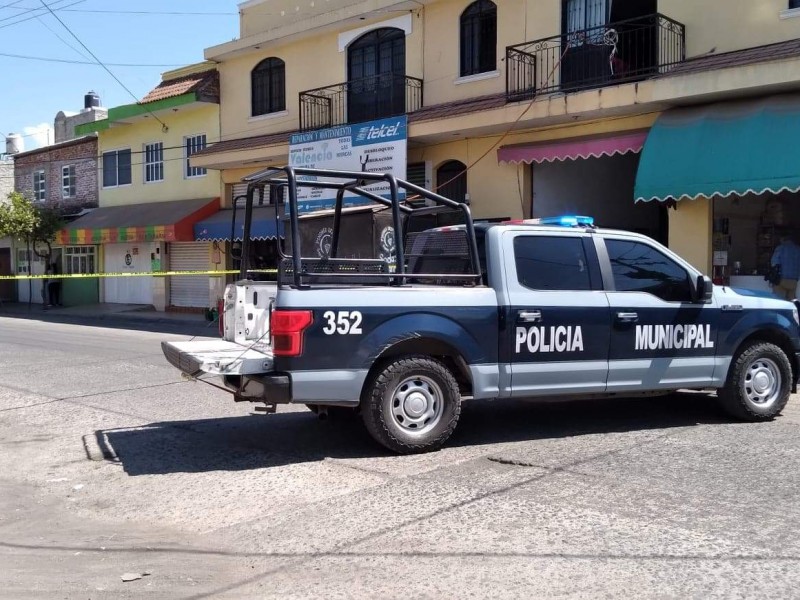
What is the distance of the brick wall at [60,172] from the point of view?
3078cm

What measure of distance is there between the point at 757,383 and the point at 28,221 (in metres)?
27.0

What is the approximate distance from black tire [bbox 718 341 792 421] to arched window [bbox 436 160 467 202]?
1117cm

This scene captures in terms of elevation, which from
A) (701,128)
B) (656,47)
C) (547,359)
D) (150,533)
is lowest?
(150,533)

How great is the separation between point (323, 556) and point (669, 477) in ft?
9.08

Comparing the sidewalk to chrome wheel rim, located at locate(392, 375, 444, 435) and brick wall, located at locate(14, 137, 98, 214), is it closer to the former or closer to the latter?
brick wall, located at locate(14, 137, 98, 214)

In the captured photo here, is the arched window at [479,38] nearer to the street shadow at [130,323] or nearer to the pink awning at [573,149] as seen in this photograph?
the pink awning at [573,149]

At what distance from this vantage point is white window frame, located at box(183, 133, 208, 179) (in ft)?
84.5

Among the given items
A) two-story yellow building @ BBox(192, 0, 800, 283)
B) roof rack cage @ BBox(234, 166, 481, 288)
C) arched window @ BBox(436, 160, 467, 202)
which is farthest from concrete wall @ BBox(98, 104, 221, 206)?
roof rack cage @ BBox(234, 166, 481, 288)

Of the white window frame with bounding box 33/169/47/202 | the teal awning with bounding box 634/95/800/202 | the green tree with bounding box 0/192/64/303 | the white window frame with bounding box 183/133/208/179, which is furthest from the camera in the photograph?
the white window frame with bounding box 33/169/47/202

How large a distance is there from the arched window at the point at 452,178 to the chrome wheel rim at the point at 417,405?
12219mm

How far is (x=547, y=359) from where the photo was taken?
23.0 feet

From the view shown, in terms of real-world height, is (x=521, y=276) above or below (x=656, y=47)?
below

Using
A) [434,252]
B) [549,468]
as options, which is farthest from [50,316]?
[549,468]

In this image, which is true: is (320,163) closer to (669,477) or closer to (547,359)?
(547,359)
